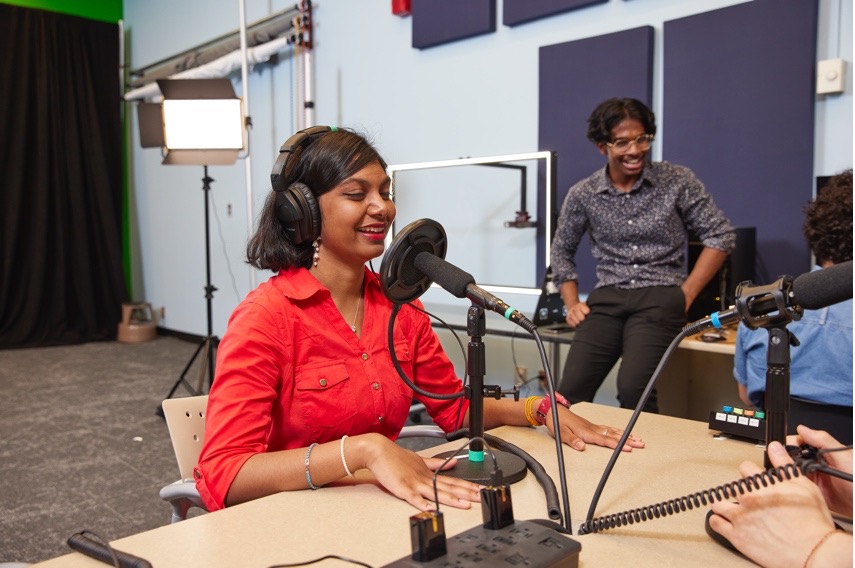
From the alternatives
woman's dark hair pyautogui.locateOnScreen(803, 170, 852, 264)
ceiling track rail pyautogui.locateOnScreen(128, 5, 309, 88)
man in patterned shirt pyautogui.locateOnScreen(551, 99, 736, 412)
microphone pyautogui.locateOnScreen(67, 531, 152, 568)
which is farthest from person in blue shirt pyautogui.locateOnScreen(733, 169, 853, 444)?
ceiling track rail pyautogui.locateOnScreen(128, 5, 309, 88)

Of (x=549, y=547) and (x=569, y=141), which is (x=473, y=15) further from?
(x=549, y=547)

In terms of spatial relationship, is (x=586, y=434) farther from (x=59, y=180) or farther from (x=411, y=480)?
(x=59, y=180)

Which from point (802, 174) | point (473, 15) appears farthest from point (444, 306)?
point (802, 174)

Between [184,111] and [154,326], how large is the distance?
11.3 ft

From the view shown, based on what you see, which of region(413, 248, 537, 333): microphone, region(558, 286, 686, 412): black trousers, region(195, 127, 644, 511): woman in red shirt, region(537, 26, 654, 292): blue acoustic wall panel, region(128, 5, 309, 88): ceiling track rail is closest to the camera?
region(413, 248, 537, 333): microphone

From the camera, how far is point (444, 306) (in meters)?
4.11

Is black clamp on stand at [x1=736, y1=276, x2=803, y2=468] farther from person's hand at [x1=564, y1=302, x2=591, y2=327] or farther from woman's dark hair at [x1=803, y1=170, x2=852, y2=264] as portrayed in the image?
person's hand at [x1=564, y1=302, x2=591, y2=327]

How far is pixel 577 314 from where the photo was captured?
2.76 meters

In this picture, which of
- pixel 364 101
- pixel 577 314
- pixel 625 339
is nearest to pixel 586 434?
pixel 625 339

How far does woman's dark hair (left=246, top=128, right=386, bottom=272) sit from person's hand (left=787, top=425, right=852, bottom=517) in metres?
0.91

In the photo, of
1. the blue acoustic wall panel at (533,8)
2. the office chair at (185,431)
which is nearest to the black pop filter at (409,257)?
the office chair at (185,431)

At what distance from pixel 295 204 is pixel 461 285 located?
0.50 m

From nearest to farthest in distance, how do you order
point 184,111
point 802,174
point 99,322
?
point 802,174 < point 184,111 < point 99,322

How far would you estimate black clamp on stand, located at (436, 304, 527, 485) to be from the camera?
1.07m
